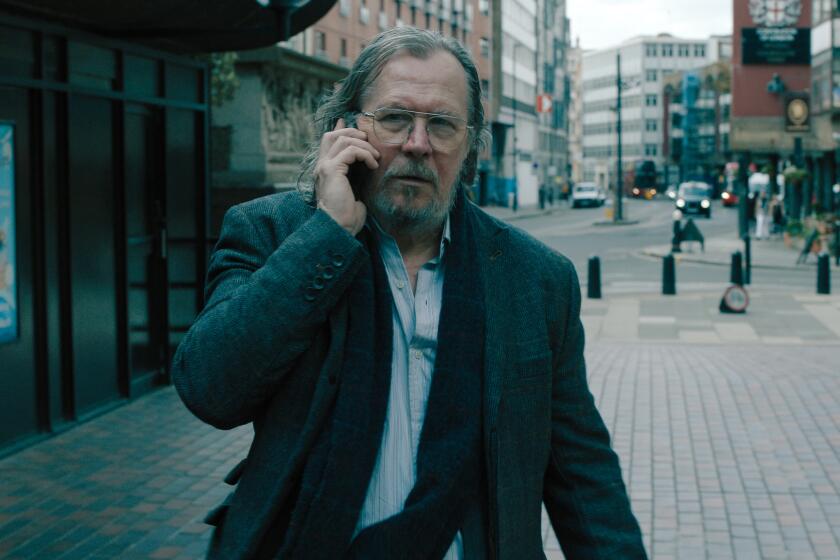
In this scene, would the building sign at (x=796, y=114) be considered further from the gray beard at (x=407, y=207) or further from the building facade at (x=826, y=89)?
the gray beard at (x=407, y=207)

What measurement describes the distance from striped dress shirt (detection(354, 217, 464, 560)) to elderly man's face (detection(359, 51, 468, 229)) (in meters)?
0.08

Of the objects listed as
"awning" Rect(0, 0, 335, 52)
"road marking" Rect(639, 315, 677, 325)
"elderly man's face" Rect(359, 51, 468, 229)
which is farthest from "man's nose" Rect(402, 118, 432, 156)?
"road marking" Rect(639, 315, 677, 325)

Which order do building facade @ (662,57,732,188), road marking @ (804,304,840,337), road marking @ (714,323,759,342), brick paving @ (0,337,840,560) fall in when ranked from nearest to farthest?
brick paving @ (0,337,840,560), road marking @ (714,323,759,342), road marking @ (804,304,840,337), building facade @ (662,57,732,188)

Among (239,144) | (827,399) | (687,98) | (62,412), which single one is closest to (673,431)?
(827,399)

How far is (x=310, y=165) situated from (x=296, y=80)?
10.9m

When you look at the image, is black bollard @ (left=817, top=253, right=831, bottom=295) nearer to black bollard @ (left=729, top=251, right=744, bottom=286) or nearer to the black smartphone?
black bollard @ (left=729, top=251, right=744, bottom=286)

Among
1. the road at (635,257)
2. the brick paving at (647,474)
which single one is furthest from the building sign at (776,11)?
the brick paving at (647,474)

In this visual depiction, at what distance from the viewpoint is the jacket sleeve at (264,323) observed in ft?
7.13

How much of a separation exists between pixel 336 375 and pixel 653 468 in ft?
18.0

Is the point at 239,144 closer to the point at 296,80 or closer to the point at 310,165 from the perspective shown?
the point at 296,80

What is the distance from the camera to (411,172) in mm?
2326

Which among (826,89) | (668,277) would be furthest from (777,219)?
(668,277)

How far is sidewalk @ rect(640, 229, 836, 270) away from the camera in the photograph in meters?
28.2

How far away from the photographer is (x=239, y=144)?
40.5 ft
